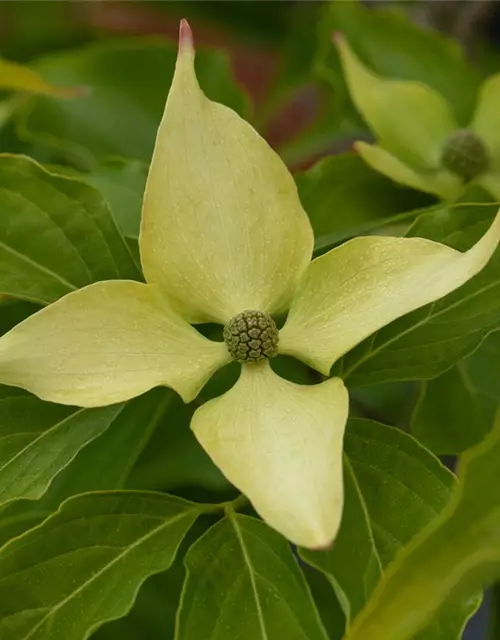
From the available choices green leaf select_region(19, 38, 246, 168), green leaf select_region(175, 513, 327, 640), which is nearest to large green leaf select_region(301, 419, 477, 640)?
green leaf select_region(175, 513, 327, 640)

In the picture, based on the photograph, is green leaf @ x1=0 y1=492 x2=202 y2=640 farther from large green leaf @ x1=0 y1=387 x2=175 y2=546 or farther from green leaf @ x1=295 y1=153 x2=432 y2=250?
green leaf @ x1=295 y1=153 x2=432 y2=250

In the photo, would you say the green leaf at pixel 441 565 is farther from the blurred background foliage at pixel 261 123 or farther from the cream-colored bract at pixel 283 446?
the blurred background foliage at pixel 261 123

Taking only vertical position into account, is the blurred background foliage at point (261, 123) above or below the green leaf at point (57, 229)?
below

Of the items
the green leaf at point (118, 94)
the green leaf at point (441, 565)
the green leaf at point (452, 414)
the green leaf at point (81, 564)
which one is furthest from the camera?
the green leaf at point (118, 94)

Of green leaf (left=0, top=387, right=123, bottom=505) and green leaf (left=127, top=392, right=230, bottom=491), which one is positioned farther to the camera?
green leaf (left=127, top=392, right=230, bottom=491)

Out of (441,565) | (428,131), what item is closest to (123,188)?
(428,131)

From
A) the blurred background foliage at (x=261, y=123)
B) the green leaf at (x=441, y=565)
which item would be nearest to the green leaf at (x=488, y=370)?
the blurred background foliage at (x=261, y=123)
